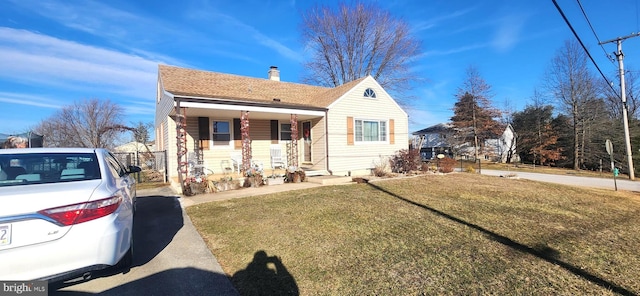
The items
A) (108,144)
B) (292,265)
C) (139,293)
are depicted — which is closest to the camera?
(139,293)

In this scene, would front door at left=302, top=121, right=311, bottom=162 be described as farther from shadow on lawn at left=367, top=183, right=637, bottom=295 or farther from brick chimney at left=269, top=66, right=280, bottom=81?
shadow on lawn at left=367, top=183, right=637, bottom=295

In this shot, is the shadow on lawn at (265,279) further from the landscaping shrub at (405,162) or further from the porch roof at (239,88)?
the landscaping shrub at (405,162)

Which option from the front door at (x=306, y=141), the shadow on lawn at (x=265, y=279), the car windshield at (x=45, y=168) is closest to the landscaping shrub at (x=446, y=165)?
the front door at (x=306, y=141)

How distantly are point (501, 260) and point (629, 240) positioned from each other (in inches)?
109

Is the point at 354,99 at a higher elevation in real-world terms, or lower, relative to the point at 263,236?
higher

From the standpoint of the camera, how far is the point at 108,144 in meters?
20.4

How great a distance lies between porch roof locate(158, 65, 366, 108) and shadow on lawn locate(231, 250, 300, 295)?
7581 millimetres

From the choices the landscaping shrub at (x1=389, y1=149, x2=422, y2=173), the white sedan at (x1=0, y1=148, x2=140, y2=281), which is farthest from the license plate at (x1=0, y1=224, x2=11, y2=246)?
the landscaping shrub at (x1=389, y1=149, x2=422, y2=173)

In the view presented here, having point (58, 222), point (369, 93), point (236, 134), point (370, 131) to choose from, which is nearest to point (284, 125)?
point (236, 134)

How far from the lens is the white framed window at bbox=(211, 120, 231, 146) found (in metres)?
11.8

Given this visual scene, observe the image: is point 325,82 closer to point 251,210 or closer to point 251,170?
point 251,170

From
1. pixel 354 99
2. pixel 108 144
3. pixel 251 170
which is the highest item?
pixel 354 99

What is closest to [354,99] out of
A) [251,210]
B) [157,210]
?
[251,210]

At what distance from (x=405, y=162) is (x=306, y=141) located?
16.4 feet
